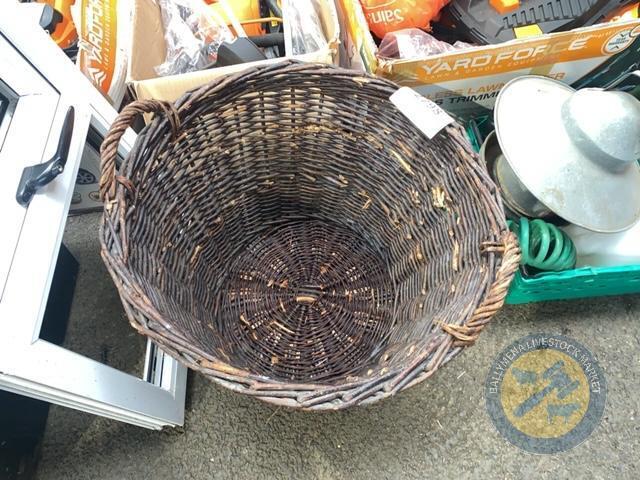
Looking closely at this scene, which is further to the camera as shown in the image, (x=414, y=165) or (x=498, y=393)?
(x=498, y=393)

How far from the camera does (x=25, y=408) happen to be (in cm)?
79

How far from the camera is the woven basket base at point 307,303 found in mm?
746

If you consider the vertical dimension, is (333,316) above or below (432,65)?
below

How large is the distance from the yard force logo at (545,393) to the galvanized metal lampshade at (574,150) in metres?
0.29

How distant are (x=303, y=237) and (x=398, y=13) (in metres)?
0.44

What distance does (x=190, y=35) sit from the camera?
839 mm

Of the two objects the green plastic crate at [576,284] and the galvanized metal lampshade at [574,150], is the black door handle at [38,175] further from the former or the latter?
the green plastic crate at [576,284]

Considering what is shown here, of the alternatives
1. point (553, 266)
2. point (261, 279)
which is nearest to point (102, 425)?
point (261, 279)

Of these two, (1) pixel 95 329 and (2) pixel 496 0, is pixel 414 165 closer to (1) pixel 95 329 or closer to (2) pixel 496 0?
(2) pixel 496 0

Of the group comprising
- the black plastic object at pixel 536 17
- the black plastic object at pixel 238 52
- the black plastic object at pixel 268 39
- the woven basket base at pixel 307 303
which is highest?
the black plastic object at pixel 238 52

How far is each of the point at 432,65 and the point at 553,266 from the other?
39cm

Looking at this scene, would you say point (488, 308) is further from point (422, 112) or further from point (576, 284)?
point (576, 284)

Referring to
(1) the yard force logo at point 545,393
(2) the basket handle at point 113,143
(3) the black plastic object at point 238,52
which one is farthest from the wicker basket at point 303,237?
(1) the yard force logo at point 545,393

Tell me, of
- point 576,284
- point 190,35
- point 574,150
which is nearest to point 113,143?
point 190,35
